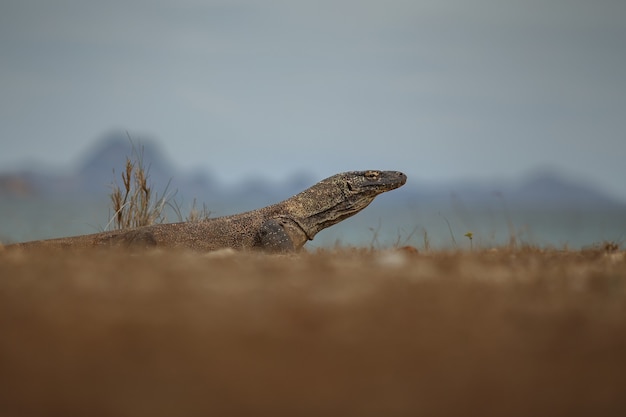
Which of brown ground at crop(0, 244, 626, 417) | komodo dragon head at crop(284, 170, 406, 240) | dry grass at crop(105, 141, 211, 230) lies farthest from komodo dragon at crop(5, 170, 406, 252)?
brown ground at crop(0, 244, 626, 417)

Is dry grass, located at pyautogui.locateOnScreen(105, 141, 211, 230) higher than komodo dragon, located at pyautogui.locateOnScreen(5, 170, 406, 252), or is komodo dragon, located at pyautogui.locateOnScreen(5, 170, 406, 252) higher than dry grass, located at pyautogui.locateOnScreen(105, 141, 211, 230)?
dry grass, located at pyautogui.locateOnScreen(105, 141, 211, 230)

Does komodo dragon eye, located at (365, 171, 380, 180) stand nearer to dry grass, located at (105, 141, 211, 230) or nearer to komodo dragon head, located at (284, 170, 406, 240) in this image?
komodo dragon head, located at (284, 170, 406, 240)

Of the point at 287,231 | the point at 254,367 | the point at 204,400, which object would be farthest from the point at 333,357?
the point at 287,231

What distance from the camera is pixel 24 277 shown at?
163 inches

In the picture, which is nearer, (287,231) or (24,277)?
(24,277)

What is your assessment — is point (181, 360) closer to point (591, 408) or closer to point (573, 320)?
point (591, 408)

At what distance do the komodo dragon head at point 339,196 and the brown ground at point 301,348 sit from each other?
5163mm

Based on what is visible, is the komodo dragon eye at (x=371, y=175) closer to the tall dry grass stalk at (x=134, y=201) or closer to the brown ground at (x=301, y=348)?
the tall dry grass stalk at (x=134, y=201)

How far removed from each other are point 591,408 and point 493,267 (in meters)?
2.41

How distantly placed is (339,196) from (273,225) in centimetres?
109

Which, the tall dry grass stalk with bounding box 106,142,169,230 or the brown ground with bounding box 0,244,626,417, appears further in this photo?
the tall dry grass stalk with bounding box 106,142,169,230

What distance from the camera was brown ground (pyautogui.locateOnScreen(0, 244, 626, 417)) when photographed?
260 cm

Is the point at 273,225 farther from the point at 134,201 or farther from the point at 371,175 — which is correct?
the point at 134,201

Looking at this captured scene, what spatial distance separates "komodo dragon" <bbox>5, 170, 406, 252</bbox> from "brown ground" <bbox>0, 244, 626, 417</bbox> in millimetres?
4388
